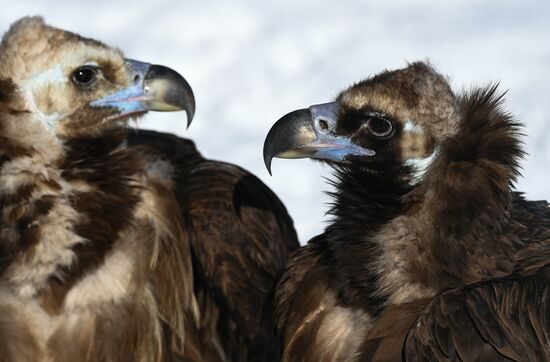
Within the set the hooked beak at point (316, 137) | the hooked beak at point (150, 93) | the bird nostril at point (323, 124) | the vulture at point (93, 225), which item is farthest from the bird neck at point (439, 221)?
the hooked beak at point (150, 93)

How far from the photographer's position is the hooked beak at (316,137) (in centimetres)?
773

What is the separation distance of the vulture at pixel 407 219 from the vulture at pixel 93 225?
1.80 ft

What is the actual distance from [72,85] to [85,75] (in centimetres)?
8

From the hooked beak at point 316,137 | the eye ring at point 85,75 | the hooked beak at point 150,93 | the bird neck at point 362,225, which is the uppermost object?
the eye ring at point 85,75

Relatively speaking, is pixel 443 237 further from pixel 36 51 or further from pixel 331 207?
pixel 36 51

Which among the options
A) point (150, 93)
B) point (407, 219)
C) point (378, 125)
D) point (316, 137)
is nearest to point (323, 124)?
point (316, 137)

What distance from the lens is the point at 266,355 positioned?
859cm

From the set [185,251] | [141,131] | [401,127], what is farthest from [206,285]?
[401,127]

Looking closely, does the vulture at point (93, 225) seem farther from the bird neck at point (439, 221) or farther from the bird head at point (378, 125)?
the bird neck at point (439, 221)

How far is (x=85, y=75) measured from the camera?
8.15 m

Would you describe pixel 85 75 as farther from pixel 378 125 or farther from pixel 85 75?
pixel 378 125

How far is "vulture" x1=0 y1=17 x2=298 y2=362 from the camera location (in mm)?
7875

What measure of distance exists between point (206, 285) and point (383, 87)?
1.66 meters

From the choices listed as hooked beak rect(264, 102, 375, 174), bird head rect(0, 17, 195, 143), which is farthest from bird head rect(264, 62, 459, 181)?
bird head rect(0, 17, 195, 143)
